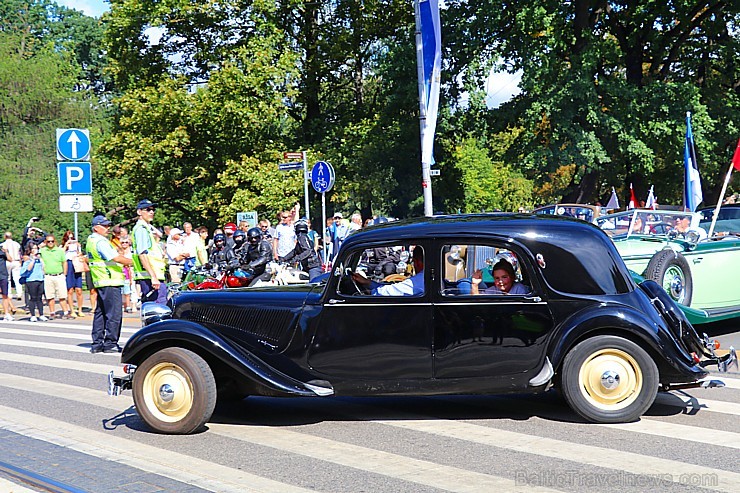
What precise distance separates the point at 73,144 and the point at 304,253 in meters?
5.14

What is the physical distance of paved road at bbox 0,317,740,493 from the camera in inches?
213

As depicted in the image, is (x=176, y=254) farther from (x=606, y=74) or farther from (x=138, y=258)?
(x=606, y=74)

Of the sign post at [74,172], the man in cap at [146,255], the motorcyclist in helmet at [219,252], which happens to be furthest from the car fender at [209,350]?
the sign post at [74,172]

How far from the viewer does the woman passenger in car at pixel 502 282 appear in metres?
6.84

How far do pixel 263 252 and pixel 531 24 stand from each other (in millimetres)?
16819

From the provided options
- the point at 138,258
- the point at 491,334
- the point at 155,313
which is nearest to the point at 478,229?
the point at 491,334

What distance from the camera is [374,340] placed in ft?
22.3

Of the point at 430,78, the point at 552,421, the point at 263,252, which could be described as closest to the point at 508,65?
the point at 430,78

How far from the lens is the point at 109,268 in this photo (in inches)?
469

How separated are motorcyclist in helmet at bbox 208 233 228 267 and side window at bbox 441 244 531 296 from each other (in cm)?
951

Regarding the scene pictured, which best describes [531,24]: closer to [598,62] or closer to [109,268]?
[598,62]

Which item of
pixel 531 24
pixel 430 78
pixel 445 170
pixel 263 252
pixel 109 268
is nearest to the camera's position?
pixel 109 268

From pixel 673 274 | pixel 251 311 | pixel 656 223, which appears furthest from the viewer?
pixel 656 223

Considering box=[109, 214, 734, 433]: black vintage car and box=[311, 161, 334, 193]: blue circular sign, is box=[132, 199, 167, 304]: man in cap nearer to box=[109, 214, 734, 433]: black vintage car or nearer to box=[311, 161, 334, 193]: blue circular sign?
box=[311, 161, 334, 193]: blue circular sign
